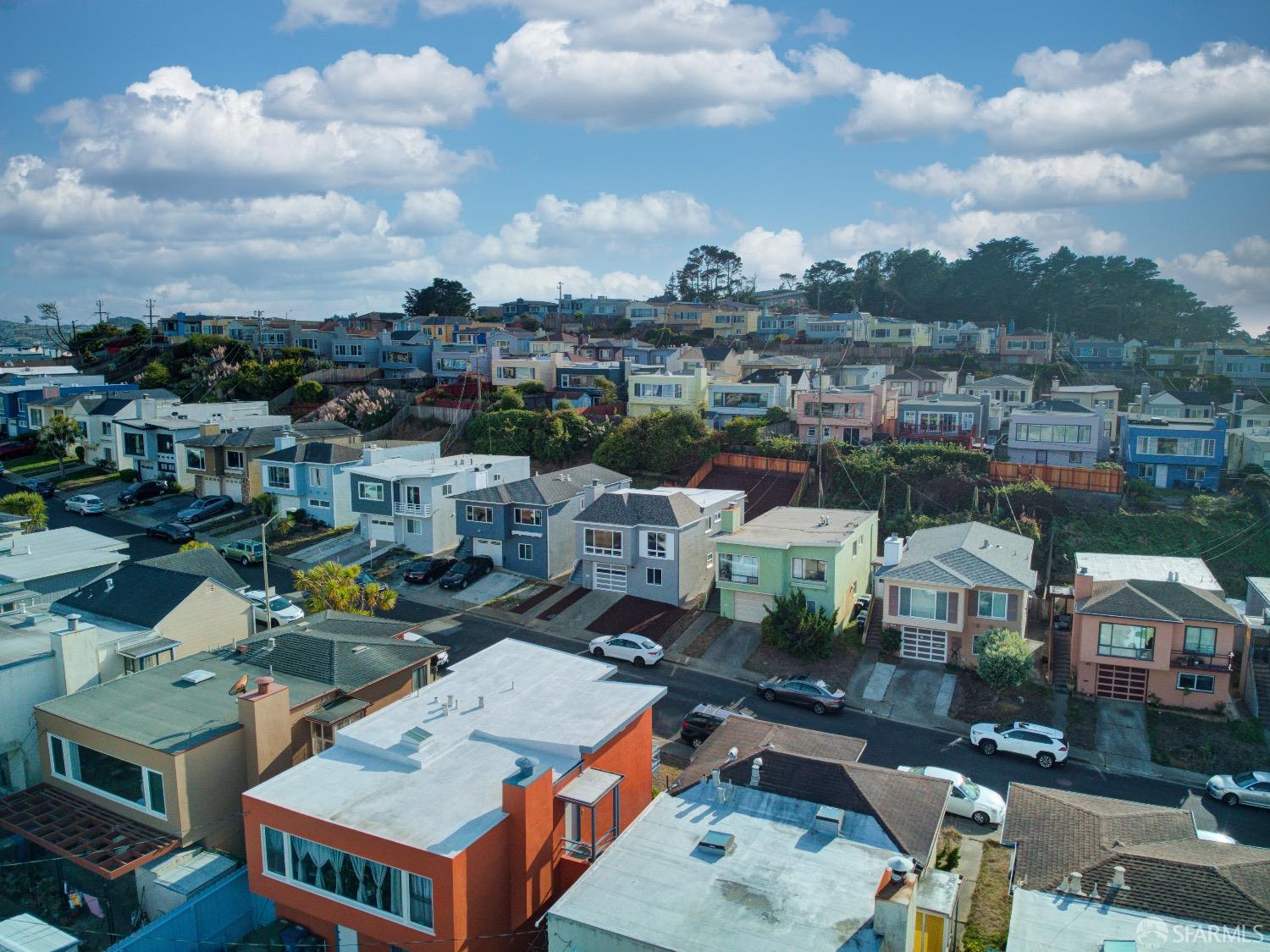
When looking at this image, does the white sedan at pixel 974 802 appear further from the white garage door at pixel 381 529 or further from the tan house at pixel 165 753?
the white garage door at pixel 381 529

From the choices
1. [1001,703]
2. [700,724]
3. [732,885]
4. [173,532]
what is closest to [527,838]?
[732,885]

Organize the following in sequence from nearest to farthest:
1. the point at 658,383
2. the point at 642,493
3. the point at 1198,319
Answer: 1. the point at 642,493
2. the point at 658,383
3. the point at 1198,319

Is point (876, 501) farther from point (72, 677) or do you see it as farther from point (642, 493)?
Answer: point (72, 677)

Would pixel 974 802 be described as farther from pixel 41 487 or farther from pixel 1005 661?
pixel 41 487

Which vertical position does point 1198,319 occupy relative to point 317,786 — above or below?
above

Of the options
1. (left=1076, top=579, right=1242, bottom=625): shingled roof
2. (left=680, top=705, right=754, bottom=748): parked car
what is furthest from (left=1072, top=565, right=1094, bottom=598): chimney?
(left=680, top=705, right=754, bottom=748): parked car

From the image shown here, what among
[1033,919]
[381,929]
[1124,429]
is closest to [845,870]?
[1033,919]
